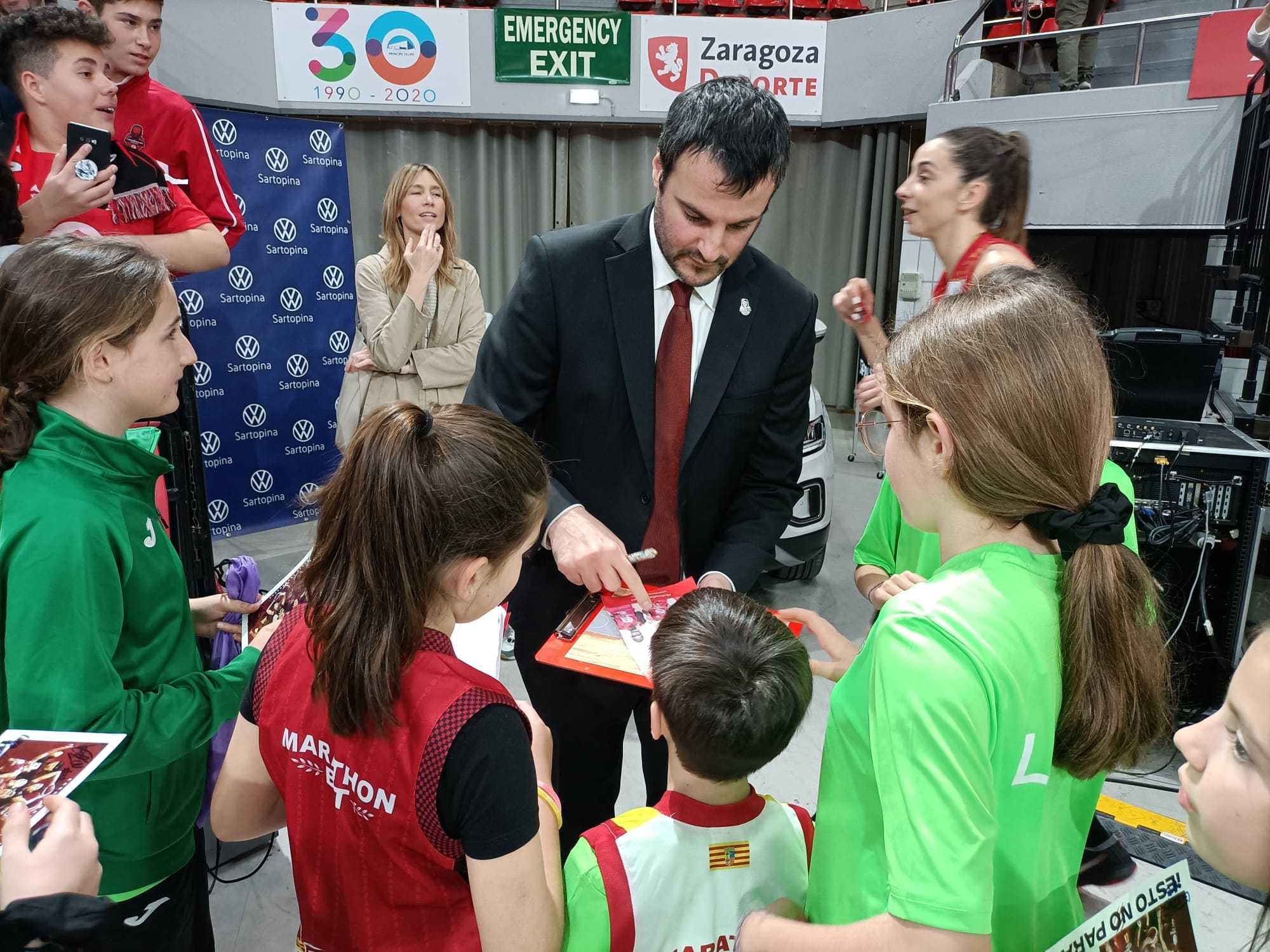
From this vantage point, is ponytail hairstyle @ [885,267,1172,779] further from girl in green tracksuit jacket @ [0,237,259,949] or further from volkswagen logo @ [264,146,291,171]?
volkswagen logo @ [264,146,291,171]

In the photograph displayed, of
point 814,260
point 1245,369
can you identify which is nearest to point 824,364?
point 814,260

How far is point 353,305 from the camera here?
548cm

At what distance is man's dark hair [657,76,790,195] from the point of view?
1.56 metres

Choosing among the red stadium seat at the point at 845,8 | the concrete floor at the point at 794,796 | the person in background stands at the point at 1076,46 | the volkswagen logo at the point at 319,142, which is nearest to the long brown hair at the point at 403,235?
the volkswagen logo at the point at 319,142

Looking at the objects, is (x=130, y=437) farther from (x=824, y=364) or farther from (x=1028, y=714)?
(x=824, y=364)

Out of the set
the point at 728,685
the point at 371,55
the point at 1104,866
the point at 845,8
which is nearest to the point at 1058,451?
the point at 728,685

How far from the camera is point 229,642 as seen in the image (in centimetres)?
193

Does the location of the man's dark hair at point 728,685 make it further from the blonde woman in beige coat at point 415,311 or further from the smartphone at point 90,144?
the blonde woman in beige coat at point 415,311

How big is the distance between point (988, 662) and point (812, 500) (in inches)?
132

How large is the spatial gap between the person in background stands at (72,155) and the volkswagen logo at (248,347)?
2.60 m

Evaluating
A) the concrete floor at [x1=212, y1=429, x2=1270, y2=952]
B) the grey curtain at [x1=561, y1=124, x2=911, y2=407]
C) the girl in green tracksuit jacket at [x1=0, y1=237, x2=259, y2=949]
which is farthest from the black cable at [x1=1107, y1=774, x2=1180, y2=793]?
the grey curtain at [x1=561, y1=124, x2=911, y2=407]

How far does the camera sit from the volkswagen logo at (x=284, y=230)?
504cm

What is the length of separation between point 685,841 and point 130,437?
1.38 metres

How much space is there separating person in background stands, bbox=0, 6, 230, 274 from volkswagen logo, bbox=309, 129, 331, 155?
2.83 m
